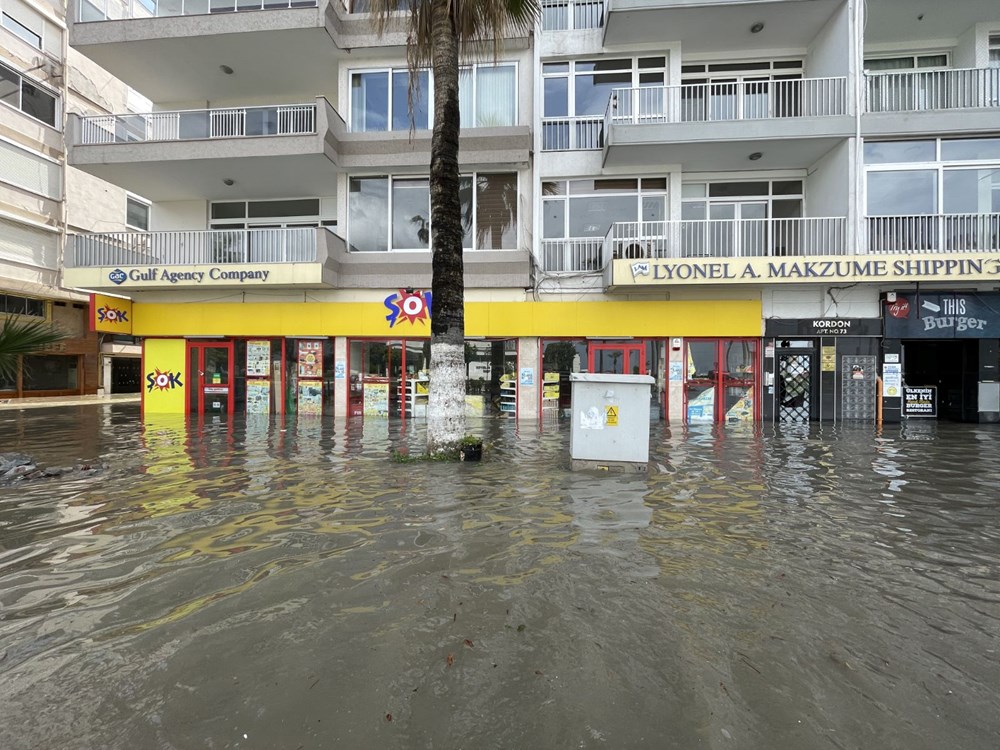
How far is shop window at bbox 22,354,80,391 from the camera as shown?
84.3ft

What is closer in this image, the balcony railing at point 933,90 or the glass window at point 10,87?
the balcony railing at point 933,90

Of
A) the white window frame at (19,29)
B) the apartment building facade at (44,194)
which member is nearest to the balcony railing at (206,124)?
the apartment building facade at (44,194)

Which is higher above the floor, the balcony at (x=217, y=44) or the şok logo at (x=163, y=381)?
the balcony at (x=217, y=44)

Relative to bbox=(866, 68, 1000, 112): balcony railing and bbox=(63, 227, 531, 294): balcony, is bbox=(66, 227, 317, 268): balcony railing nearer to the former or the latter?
bbox=(63, 227, 531, 294): balcony

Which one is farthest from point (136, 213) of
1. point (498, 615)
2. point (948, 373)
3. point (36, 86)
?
point (948, 373)

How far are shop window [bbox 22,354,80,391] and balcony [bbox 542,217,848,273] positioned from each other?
82.8 feet

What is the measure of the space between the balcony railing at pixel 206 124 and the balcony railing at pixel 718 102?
9.23 m

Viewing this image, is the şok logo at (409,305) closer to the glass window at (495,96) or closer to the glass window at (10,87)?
the glass window at (495,96)

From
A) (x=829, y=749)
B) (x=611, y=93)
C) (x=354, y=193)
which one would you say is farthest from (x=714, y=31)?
(x=829, y=749)

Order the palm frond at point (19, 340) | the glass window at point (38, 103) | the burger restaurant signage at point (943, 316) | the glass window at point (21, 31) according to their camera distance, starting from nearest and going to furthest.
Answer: the palm frond at point (19, 340)
the burger restaurant signage at point (943, 316)
the glass window at point (21, 31)
the glass window at point (38, 103)

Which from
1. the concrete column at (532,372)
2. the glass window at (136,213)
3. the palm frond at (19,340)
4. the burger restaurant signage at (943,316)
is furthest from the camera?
the glass window at (136,213)

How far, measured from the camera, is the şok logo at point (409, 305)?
629 inches

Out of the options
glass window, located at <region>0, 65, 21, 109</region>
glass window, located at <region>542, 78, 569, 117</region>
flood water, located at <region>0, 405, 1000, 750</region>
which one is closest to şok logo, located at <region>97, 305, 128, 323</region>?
flood water, located at <region>0, 405, 1000, 750</region>

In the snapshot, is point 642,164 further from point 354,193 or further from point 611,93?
point 354,193
